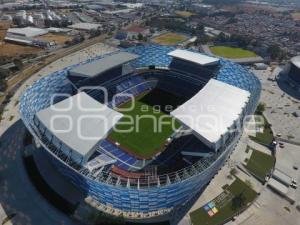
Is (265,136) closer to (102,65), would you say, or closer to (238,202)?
(238,202)

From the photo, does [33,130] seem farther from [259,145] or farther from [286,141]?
[286,141]

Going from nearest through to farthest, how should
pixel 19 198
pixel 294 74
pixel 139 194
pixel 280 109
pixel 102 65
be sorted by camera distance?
1. pixel 139 194
2. pixel 19 198
3. pixel 102 65
4. pixel 280 109
5. pixel 294 74

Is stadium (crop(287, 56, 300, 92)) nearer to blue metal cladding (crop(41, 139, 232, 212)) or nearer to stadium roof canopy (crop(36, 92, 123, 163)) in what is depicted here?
blue metal cladding (crop(41, 139, 232, 212))

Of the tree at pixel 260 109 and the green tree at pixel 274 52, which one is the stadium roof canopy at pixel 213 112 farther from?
the green tree at pixel 274 52

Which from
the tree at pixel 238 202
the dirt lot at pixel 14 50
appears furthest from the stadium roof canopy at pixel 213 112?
the dirt lot at pixel 14 50

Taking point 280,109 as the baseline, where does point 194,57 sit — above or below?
above

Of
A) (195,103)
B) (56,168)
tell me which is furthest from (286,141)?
(56,168)

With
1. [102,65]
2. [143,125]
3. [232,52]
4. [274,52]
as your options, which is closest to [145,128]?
[143,125]

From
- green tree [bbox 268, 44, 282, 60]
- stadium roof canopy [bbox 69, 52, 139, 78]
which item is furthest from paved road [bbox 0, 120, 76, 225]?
green tree [bbox 268, 44, 282, 60]
